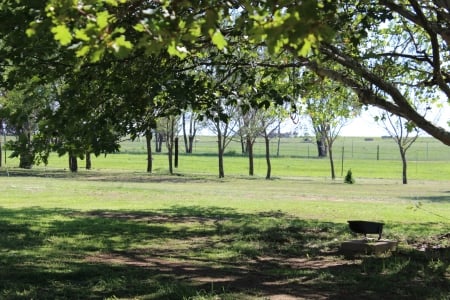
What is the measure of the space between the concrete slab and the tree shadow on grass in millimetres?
194

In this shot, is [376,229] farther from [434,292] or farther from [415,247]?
[434,292]

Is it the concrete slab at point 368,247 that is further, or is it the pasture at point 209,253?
the concrete slab at point 368,247

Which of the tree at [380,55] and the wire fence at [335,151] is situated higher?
the tree at [380,55]

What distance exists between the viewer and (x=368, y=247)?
9.50 m

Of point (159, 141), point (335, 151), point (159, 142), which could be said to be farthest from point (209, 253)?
point (335, 151)

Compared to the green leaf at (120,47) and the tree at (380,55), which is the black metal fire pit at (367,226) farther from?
the green leaf at (120,47)

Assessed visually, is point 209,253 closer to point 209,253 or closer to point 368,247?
point 209,253

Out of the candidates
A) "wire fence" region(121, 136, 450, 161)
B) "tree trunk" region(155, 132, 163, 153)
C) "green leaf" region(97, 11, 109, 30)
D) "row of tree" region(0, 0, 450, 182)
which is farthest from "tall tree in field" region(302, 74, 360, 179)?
"tree trunk" region(155, 132, 163, 153)

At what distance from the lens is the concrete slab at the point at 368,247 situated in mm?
9500

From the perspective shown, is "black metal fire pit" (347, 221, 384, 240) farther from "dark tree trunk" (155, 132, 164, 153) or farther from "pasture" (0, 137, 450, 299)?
"dark tree trunk" (155, 132, 164, 153)

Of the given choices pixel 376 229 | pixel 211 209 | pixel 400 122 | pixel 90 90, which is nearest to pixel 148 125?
pixel 90 90

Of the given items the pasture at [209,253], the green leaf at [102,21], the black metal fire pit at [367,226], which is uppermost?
the green leaf at [102,21]

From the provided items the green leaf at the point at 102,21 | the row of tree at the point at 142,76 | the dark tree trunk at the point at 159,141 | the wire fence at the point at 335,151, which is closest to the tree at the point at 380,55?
the row of tree at the point at 142,76

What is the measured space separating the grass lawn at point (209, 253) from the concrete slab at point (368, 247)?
0.18 metres
